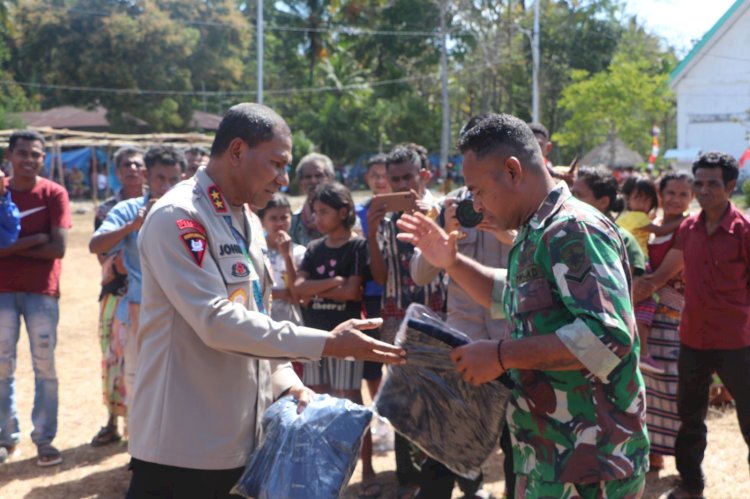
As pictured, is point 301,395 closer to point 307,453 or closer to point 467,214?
point 307,453

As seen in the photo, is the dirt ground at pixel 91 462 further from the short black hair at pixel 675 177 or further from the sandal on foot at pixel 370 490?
the short black hair at pixel 675 177

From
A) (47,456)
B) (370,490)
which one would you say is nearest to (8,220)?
(47,456)

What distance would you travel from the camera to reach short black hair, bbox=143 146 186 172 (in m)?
5.91

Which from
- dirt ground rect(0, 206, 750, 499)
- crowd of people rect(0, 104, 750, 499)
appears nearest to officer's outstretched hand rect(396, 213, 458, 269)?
crowd of people rect(0, 104, 750, 499)

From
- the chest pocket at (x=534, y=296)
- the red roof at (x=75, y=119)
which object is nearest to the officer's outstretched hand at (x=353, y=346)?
the chest pocket at (x=534, y=296)

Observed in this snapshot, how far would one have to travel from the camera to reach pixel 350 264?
555cm

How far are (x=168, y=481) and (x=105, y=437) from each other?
3.95 metres

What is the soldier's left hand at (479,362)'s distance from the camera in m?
2.48

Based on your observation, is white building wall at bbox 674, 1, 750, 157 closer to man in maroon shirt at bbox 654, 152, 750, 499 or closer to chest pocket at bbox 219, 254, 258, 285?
man in maroon shirt at bbox 654, 152, 750, 499

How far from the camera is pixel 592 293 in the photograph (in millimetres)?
2340

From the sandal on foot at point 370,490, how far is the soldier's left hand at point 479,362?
3064mm

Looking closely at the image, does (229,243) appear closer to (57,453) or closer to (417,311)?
(417,311)

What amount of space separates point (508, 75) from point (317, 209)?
132 ft

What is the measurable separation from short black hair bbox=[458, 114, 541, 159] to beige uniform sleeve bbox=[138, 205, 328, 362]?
810 mm
